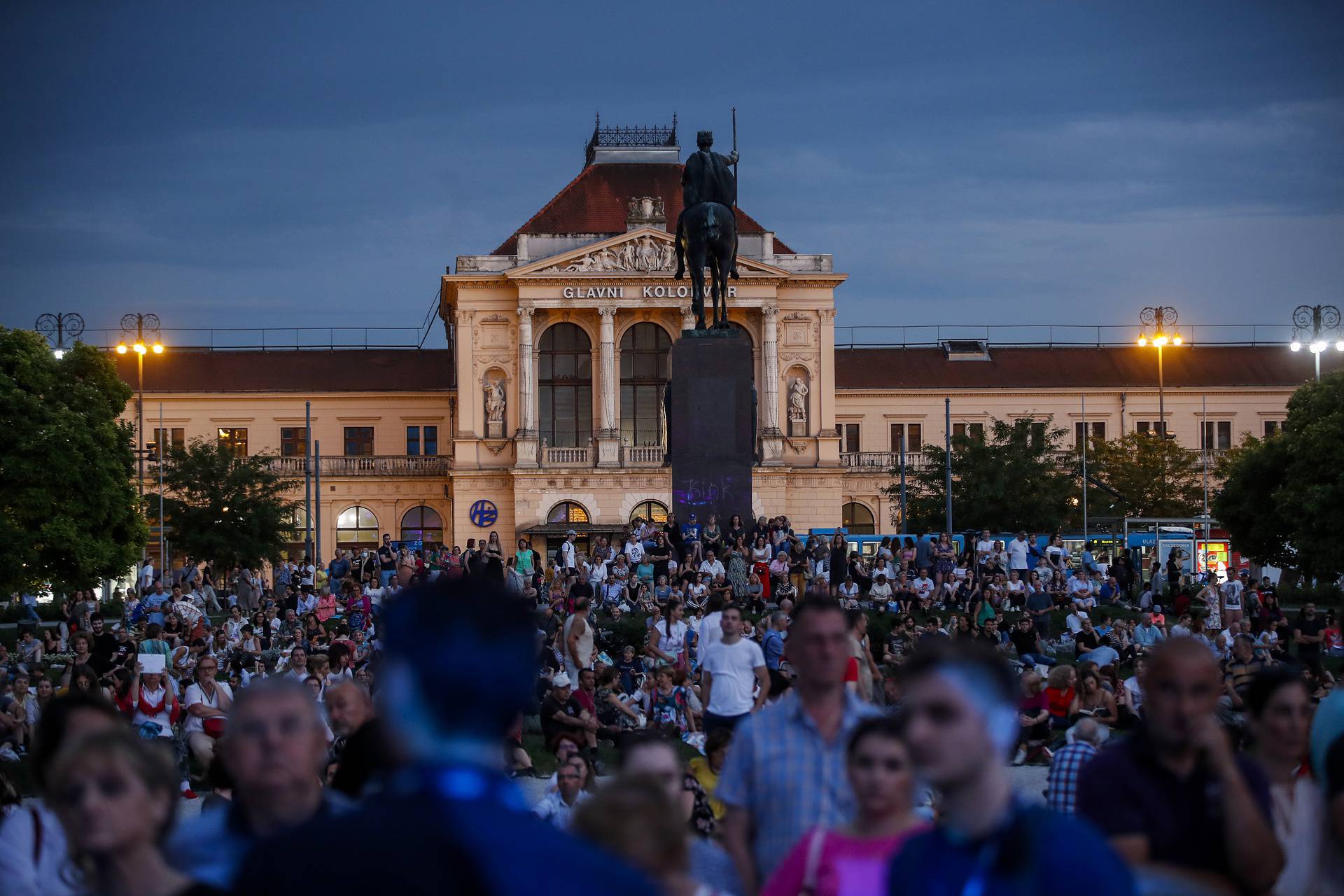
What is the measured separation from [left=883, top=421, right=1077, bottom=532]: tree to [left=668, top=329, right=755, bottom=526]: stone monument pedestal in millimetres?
34620

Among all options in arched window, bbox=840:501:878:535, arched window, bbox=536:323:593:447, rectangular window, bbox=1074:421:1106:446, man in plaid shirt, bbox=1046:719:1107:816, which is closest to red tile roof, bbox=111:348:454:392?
arched window, bbox=536:323:593:447

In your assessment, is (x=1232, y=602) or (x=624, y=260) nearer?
(x=1232, y=602)

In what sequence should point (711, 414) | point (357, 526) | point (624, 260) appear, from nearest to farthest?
1. point (711, 414)
2. point (624, 260)
3. point (357, 526)

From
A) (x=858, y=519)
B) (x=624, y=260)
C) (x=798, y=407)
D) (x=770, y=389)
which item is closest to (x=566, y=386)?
(x=624, y=260)

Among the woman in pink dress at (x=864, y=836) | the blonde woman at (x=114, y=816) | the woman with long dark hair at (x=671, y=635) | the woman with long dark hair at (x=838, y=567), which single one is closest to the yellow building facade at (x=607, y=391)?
the woman with long dark hair at (x=838, y=567)

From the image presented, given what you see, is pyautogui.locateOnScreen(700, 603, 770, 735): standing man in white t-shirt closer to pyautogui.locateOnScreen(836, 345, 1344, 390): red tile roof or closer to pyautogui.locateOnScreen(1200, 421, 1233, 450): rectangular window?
pyautogui.locateOnScreen(836, 345, 1344, 390): red tile roof

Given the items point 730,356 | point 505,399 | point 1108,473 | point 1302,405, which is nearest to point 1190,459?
point 1108,473

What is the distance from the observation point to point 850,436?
83125mm

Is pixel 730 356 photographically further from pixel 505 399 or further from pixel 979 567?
pixel 505 399

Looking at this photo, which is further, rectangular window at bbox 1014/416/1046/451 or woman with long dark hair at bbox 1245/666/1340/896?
rectangular window at bbox 1014/416/1046/451

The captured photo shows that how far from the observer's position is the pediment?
233 feet

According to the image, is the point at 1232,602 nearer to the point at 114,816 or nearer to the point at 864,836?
the point at 864,836

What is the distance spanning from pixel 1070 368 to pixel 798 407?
19.3 m

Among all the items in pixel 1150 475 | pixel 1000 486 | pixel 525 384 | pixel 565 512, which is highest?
pixel 525 384
